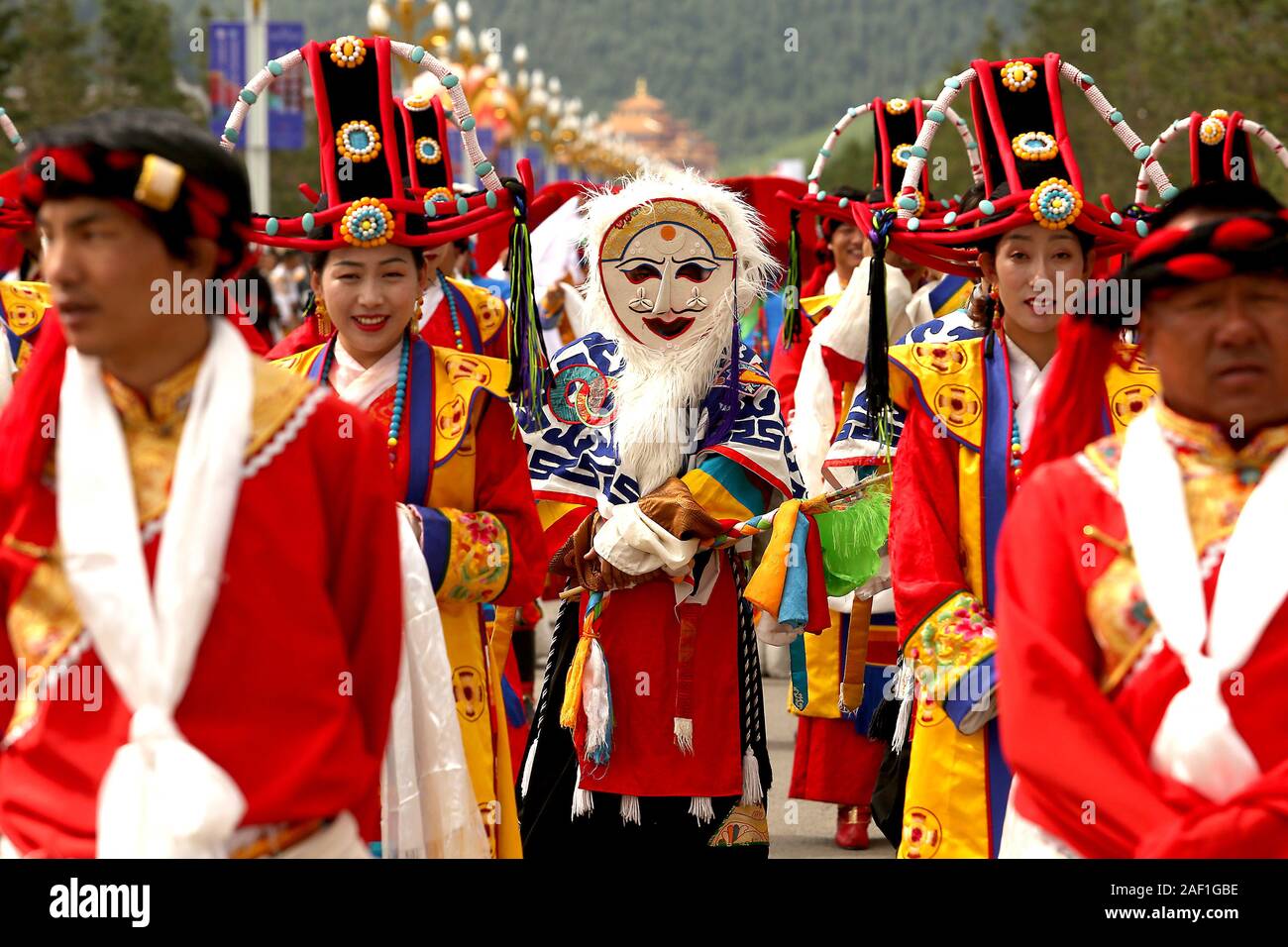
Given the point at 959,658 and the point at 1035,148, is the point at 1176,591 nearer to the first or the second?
the point at 959,658

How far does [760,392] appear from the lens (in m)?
5.95

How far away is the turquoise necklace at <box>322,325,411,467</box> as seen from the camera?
4.94m

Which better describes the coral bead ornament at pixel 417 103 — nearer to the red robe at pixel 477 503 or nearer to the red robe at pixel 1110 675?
the red robe at pixel 477 503

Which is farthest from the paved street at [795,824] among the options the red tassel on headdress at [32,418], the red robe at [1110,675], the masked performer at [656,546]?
the red tassel on headdress at [32,418]

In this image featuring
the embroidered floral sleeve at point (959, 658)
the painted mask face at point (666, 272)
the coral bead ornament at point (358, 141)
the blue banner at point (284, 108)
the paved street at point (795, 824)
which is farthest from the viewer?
the blue banner at point (284, 108)

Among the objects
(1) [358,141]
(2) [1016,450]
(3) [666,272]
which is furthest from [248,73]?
(2) [1016,450]

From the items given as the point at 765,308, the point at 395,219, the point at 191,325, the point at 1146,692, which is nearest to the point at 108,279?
the point at 191,325

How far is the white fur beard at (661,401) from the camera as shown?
19.1ft

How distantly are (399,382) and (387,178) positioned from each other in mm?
538

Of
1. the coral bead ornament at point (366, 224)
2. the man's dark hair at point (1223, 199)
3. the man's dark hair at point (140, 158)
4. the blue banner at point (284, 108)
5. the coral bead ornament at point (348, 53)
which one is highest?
the blue banner at point (284, 108)

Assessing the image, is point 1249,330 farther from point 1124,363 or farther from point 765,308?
point 765,308

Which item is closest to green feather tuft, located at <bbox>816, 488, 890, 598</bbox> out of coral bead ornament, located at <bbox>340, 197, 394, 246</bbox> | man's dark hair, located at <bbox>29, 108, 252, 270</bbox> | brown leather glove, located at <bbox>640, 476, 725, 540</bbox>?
brown leather glove, located at <bbox>640, 476, 725, 540</bbox>

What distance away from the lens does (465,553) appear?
475cm

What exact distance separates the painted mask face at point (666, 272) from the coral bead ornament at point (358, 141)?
1012 millimetres
